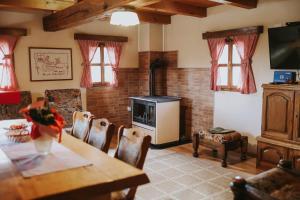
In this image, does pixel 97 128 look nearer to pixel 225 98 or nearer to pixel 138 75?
pixel 225 98

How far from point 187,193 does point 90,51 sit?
3.34m

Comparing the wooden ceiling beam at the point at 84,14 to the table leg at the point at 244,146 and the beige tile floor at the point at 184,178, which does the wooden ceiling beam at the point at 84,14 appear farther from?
the table leg at the point at 244,146

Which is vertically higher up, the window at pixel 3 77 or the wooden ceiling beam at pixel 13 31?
the wooden ceiling beam at pixel 13 31

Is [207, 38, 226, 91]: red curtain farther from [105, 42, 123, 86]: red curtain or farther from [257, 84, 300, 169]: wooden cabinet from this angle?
[105, 42, 123, 86]: red curtain

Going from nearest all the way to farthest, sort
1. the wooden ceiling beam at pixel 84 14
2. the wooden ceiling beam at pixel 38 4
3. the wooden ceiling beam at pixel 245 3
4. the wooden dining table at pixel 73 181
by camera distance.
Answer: the wooden dining table at pixel 73 181, the wooden ceiling beam at pixel 84 14, the wooden ceiling beam at pixel 245 3, the wooden ceiling beam at pixel 38 4

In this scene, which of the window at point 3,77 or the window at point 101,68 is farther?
the window at point 101,68

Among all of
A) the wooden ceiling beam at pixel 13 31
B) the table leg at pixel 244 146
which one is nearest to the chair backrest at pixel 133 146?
the table leg at pixel 244 146

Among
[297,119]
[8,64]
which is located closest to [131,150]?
[297,119]

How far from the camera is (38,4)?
13.2 ft

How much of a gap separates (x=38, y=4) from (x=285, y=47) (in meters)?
3.43

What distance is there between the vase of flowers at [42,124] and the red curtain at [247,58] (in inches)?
123

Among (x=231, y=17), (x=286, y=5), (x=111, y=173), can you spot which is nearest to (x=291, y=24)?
(x=286, y=5)

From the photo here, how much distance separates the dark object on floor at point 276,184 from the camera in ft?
5.52

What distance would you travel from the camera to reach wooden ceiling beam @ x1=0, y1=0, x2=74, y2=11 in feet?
12.7
